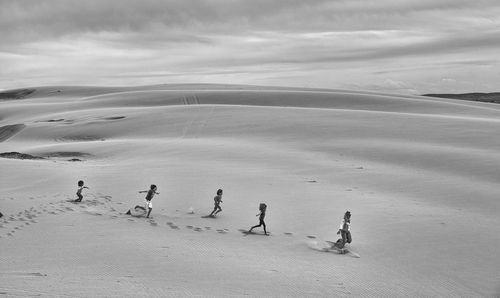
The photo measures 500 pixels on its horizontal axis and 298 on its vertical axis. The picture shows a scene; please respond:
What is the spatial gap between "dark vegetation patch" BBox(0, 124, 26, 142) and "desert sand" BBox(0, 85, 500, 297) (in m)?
7.76

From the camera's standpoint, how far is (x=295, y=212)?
16500 millimetres

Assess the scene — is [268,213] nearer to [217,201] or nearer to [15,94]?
[217,201]

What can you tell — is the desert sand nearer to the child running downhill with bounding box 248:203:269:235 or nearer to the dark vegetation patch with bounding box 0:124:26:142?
the child running downhill with bounding box 248:203:269:235

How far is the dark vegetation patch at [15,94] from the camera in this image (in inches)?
4140

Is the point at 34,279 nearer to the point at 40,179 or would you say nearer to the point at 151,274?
the point at 151,274

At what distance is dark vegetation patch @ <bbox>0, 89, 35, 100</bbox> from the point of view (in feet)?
345

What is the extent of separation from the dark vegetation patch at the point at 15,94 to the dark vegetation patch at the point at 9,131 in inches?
2376

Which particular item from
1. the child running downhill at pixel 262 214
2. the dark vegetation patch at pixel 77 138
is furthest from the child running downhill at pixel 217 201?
the dark vegetation patch at pixel 77 138

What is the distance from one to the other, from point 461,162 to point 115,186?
14.9 metres

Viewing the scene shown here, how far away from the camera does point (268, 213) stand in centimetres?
1636

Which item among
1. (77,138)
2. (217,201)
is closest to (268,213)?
(217,201)

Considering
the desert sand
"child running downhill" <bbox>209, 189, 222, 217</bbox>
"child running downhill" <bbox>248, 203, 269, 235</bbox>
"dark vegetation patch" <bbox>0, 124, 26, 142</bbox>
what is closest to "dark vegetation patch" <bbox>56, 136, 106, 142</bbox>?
the desert sand

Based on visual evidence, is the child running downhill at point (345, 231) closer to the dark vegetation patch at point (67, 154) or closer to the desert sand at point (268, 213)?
the desert sand at point (268, 213)

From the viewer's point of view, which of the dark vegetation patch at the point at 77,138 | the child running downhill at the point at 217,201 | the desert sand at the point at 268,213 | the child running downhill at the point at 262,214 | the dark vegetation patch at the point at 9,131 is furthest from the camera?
the dark vegetation patch at the point at 9,131
